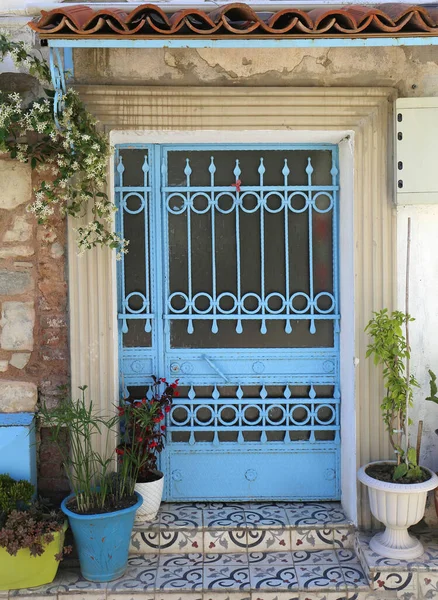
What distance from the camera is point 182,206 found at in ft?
14.3

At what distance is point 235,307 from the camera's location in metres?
4.39

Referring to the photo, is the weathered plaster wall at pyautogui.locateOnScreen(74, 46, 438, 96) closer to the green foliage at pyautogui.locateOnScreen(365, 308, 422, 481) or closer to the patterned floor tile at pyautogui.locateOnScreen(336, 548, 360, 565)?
the green foliage at pyautogui.locateOnScreen(365, 308, 422, 481)

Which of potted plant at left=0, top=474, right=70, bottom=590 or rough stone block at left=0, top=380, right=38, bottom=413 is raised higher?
rough stone block at left=0, top=380, right=38, bottom=413

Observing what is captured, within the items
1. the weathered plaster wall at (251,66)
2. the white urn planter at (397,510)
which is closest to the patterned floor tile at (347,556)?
the white urn planter at (397,510)

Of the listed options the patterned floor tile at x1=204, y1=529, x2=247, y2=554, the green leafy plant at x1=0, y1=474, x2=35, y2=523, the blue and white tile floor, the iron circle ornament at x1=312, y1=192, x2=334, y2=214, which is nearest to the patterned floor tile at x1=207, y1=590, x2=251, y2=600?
the blue and white tile floor

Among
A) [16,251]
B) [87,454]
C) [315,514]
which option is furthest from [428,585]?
[16,251]

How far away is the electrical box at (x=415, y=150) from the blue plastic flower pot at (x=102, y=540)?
2404mm

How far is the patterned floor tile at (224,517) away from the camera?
13.7 ft

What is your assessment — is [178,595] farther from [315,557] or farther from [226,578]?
[315,557]

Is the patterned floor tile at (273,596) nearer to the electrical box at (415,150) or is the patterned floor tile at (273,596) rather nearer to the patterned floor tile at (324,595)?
the patterned floor tile at (324,595)

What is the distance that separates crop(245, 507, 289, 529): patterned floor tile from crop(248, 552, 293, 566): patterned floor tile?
0.15m

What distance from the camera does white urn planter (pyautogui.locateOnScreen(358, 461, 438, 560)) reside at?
3814 millimetres

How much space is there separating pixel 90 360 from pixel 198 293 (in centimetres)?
80

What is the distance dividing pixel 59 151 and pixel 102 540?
2.17 meters
